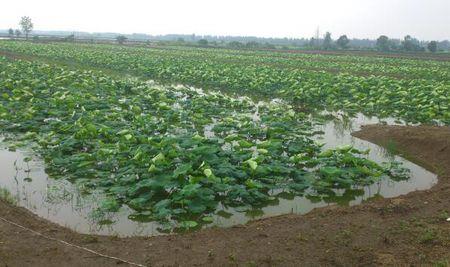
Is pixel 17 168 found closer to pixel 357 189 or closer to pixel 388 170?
pixel 357 189

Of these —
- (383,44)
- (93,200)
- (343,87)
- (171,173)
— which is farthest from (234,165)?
(383,44)

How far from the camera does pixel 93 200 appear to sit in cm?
607

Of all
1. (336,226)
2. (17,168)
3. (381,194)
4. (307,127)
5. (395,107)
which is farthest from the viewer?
(395,107)

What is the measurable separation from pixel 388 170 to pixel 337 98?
26.2 feet

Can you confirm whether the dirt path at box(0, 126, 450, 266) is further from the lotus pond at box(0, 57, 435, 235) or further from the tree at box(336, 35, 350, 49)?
the tree at box(336, 35, 350, 49)

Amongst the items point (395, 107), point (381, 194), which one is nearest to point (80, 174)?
point (381, 194)

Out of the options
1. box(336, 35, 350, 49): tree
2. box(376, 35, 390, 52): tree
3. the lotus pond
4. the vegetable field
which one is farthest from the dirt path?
box(336, 35, 350, 49): tree

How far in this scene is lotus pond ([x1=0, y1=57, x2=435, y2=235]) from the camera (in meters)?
5.70

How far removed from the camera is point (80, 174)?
691 centimetres

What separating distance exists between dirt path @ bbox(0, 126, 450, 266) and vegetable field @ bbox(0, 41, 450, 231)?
0.74 m

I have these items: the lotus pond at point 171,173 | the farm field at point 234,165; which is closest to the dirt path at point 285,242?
the farm field at point 234,165

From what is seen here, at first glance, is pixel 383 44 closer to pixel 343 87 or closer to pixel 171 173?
pixel 343 87

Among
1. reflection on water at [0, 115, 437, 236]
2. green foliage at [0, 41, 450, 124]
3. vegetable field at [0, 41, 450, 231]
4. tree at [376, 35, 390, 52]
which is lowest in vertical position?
reflection on water at [0, 115, 437, 236]

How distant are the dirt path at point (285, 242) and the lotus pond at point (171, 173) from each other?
0.51m
